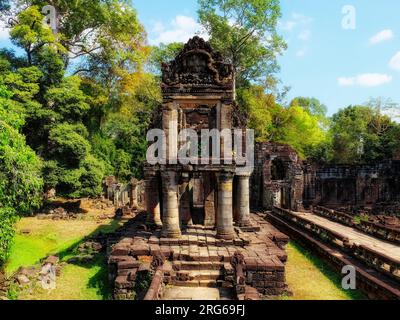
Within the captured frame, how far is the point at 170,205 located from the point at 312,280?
17.9 feet

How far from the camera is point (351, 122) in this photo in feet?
131

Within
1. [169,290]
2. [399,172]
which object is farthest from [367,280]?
[399,172]

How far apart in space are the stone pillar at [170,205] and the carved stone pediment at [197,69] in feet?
11.1

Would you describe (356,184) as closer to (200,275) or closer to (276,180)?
(276,180)

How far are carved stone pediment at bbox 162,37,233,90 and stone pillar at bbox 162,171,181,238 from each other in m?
3.37

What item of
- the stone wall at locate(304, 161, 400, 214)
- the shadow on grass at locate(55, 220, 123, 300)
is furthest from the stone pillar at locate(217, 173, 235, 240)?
the stone wall at locate(304, 161, 400, 214)

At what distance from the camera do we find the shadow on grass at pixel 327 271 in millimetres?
10131

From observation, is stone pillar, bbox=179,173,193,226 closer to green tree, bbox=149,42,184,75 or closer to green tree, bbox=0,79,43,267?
green tree, bbox=0,79,43,267

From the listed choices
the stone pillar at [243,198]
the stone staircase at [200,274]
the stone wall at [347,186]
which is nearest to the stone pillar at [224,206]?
the stone staircase at [200,274]

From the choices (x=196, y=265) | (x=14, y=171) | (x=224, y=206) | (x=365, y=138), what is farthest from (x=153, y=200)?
(x=365, y=138)

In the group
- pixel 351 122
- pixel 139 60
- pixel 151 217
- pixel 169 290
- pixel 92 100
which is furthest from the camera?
pixel 351 122

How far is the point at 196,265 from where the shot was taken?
11.0 m

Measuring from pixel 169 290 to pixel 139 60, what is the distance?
2648 cm
